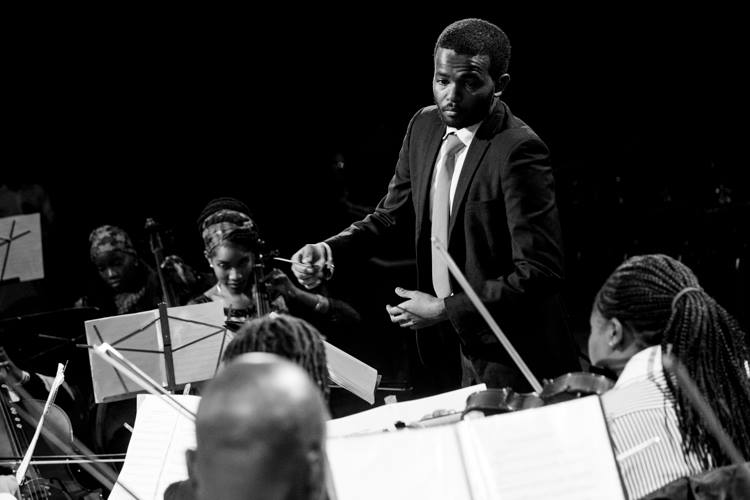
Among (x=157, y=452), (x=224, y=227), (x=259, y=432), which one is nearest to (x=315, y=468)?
(x=259, y=432)

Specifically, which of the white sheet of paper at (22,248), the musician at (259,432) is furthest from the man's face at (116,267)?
the musician at (259,432)

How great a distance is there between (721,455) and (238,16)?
13.8 ft

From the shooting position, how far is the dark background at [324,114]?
522 centimetres

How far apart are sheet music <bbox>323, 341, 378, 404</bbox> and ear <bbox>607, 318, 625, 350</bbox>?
77cm

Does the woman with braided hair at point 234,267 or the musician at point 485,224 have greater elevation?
the musician at point 485,224

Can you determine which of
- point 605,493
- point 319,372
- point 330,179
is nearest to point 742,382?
point 605,493

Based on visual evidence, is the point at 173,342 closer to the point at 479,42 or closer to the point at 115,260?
the point at 115,260

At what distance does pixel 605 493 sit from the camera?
147 centimetres

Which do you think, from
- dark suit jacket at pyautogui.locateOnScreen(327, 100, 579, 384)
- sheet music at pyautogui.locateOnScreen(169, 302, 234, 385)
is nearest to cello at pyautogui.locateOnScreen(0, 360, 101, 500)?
sheet music at pyautogui.locateOnScreen(169, 302, 234, 385)

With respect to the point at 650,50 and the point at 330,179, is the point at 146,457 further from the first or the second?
the point at 650,50

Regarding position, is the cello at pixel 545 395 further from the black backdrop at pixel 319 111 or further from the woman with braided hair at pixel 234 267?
the black backdrop at pixel 319 111

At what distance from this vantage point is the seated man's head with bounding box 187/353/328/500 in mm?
737

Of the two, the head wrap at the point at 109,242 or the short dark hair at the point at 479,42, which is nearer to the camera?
the short dark hair at the point at 479,42

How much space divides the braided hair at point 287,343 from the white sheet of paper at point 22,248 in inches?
136
